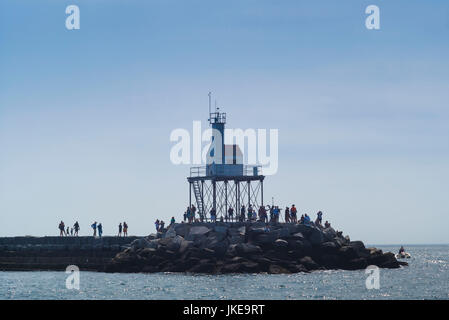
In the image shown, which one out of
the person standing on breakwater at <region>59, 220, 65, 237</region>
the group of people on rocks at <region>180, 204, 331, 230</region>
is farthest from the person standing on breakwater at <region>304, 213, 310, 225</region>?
the person standing on breakwater at <region>59, 220, 65, 237</region>

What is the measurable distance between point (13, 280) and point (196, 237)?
42.6ft

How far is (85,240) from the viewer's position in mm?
61625

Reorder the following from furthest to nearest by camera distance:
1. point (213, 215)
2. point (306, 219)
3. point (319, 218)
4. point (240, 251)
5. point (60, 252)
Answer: point (60, 252)
point (319, 218)
point (213, 215)
point (306, 219)
point (240, 251)

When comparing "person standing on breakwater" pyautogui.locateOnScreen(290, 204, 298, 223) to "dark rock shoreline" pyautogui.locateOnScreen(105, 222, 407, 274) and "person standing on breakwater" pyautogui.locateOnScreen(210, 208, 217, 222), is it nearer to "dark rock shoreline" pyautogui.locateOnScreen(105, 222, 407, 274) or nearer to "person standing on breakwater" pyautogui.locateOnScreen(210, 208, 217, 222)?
"dark rock shoreline" pyautogui.locateOnScreen(105, 222, 407, 274)

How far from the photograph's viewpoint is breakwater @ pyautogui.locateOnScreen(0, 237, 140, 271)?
59.6 metres

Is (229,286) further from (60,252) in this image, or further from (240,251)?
(60,252)

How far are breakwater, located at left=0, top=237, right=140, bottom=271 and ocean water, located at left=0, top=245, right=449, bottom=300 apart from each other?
451 cm

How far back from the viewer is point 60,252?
2434 inches

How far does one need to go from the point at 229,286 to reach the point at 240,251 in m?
9.57

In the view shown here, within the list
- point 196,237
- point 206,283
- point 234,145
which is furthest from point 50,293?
point 234,145

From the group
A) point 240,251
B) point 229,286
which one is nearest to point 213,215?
point 240,251

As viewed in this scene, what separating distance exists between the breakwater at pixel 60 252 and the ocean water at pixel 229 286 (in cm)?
451
